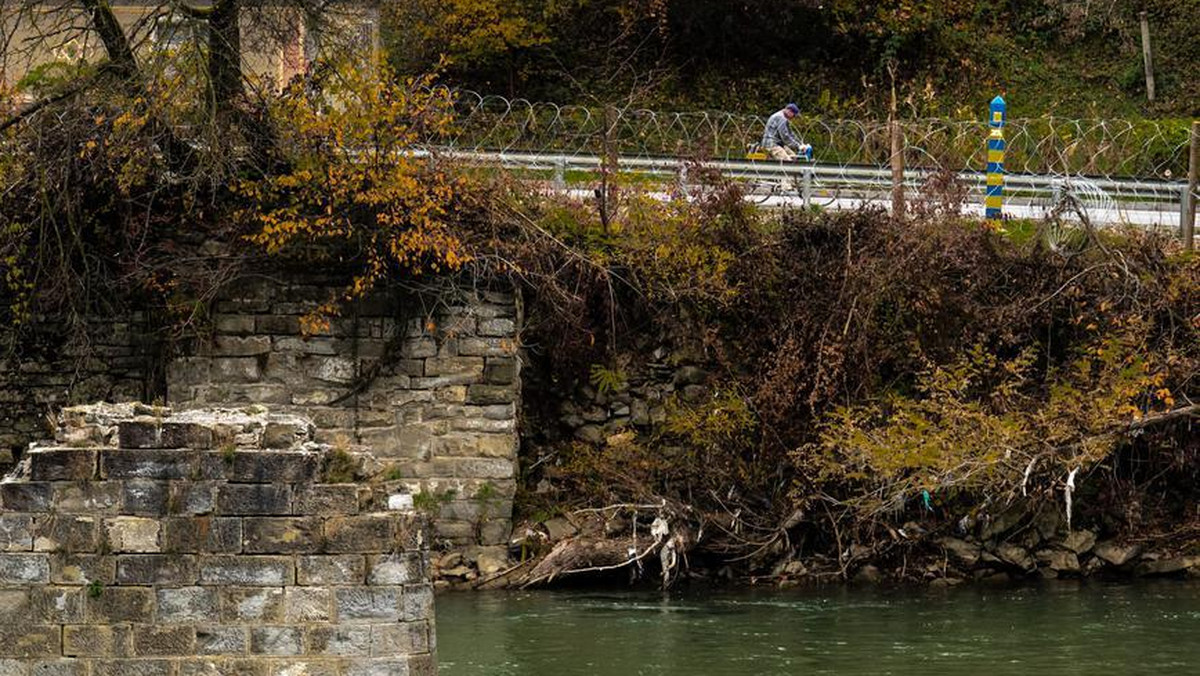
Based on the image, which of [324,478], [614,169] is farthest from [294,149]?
[324,478]

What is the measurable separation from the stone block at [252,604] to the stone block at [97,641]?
537 mm

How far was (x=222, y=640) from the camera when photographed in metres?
12.1

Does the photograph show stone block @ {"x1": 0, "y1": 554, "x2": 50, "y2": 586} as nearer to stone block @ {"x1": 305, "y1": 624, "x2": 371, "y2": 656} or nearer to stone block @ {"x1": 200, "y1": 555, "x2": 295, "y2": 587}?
stone block @ {"x1": 200, "y1": 555, "x2": 295, "y2": 587}

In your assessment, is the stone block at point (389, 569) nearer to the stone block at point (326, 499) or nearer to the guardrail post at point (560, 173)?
the stone block at point (326, 499)

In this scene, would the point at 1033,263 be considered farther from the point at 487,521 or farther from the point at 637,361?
the point at 487,521

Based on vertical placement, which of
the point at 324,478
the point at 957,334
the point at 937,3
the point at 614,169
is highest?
the point at 937,3

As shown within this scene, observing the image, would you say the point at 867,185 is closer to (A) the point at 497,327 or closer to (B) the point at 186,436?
(A) the point at 497,327

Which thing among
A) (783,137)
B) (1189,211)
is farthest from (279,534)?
(783,137)

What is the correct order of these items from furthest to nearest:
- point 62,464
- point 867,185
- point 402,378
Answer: point 867,185 → point 402,378 → point 62,464

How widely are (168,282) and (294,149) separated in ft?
5.87

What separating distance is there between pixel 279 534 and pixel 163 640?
0.83m

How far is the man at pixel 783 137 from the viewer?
26906 millimetres

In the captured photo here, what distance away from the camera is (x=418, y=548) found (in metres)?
12.3

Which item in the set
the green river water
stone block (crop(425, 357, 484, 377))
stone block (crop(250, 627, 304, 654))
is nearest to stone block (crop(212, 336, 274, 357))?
stone block (crop(425, 357, 484, 377))
